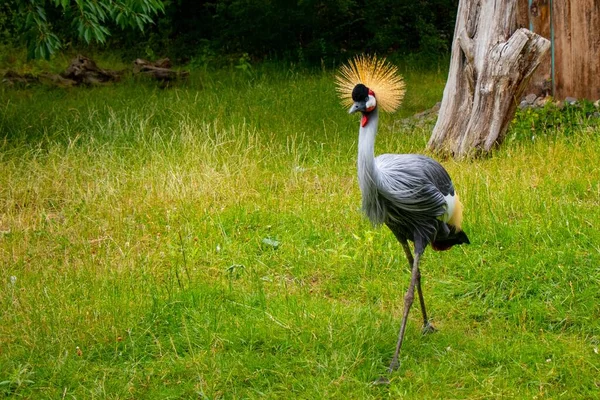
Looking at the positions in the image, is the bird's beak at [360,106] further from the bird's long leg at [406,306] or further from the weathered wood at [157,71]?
the weathered wood at [157,71]

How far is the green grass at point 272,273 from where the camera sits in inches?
179

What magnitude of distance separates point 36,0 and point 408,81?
6.36 metres

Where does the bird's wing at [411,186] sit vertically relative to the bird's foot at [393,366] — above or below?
above

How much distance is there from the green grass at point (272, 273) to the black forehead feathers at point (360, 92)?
1.39m

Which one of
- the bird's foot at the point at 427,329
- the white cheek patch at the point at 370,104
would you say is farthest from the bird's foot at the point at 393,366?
the white cheek patch at the point at 370,104

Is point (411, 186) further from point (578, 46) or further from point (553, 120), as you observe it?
point (578, 46)

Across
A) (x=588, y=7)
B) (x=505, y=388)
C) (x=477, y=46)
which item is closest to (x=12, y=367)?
(x=505, y=388)

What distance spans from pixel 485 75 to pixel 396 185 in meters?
4.01

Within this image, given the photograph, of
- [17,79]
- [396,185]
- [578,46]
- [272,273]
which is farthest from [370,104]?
[17,79]

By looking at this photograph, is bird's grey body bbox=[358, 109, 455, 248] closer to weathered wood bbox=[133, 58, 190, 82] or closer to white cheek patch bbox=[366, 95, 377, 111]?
white cheek patch bbox=[366, 95, 377, 111]

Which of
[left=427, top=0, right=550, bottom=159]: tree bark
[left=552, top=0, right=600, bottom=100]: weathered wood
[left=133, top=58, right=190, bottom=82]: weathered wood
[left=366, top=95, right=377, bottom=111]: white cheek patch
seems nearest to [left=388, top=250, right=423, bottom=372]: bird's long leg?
[left=366, top=95, right=377, bottom=111]: white cheek patch

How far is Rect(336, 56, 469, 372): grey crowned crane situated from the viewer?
14.6ft

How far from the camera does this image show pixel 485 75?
8.20 meters

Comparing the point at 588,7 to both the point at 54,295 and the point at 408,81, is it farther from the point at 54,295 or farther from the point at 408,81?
the point at 54,295
